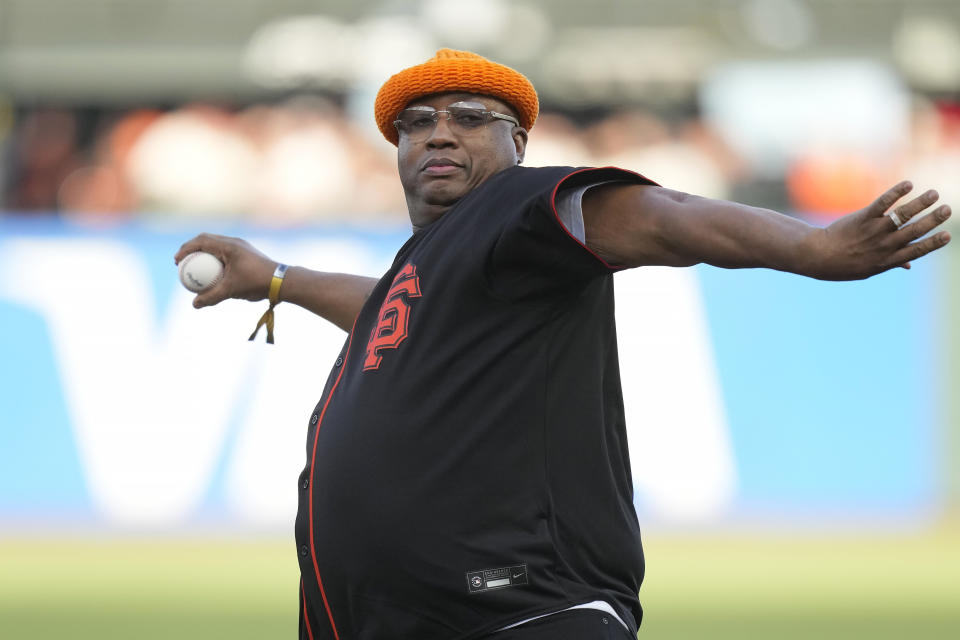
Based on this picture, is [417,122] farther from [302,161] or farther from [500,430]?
[302,161]

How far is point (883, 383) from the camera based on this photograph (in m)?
9.30

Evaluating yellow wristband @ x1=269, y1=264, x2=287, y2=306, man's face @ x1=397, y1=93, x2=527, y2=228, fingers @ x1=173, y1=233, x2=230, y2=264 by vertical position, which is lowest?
man's face @ x1=397, y1=93, x2=527, y2=228

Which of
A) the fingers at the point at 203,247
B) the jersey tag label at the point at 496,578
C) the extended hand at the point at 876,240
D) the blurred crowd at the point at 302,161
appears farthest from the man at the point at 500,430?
the blurred crowd at the point at 302,161

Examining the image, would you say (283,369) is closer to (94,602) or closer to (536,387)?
(94,602)

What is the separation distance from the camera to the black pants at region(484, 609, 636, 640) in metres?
2.48

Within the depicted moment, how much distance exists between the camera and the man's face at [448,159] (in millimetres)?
2922

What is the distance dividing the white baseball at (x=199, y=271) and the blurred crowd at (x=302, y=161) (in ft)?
25.8

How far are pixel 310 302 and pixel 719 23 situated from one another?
11377 millimetres

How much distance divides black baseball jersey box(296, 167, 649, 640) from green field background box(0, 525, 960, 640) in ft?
12.2

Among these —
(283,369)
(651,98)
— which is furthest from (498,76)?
(651,98)

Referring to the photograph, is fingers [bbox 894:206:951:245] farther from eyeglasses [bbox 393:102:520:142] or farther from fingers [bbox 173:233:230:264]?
fingers [bbox 173:233:230:264]

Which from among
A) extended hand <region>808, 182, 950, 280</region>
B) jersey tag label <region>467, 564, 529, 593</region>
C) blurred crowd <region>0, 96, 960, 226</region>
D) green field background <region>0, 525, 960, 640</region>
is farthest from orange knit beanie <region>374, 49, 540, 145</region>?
blurred crowd <region>0, 96, 960, 226</region>

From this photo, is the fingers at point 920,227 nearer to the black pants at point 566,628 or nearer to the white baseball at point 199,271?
the black pants at point 566,628

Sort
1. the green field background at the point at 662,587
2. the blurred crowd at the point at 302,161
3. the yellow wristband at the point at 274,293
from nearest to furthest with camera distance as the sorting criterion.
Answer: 1. the yellow wristband at the point at 274,293
2. the green field background at the point at 662,587
3. the blurred crowd at the point at 302,161
